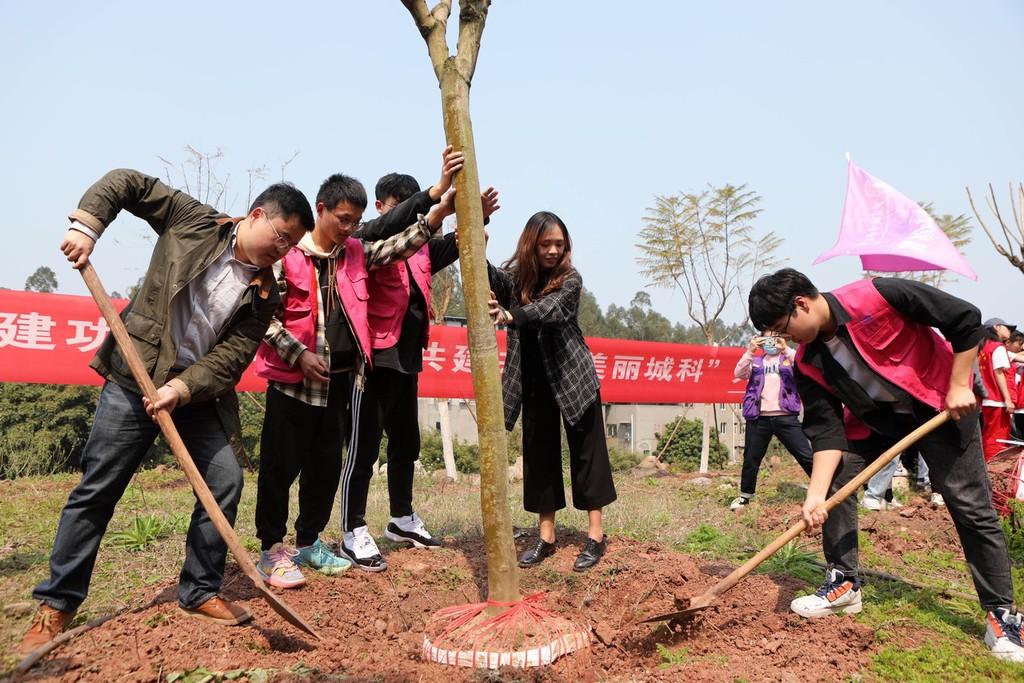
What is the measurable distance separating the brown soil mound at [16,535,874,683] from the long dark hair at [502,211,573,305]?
5.17 feet

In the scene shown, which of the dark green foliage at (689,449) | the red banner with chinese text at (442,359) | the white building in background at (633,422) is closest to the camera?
the red banner with chinese text at (442,359)

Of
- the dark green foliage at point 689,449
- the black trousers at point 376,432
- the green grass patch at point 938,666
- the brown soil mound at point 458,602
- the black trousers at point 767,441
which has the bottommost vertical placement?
the dark green foliage at point 689,449

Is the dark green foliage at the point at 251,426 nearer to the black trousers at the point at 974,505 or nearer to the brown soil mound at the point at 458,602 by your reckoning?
the brown soil mound at the point at 458,602

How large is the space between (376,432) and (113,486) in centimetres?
142

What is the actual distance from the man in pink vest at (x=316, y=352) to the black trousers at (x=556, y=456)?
104cm

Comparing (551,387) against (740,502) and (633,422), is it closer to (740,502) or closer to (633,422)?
(740,502)

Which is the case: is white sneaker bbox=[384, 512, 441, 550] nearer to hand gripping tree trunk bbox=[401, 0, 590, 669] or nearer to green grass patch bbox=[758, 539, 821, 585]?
hand gripping tree trunk bbox=[401, 0, 590, 669]

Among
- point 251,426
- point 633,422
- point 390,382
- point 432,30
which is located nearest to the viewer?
point 432,30

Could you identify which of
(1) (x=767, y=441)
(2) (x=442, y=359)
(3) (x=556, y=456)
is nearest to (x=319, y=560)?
(3) (x=556, y=456)

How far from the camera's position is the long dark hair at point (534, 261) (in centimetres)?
409

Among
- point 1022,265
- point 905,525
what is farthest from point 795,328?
point 1022,265

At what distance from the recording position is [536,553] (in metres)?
4.29

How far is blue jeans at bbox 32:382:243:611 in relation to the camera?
2.94 m

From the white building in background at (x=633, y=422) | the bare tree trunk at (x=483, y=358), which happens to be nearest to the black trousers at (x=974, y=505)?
the bare tree trunk at (x=483, y=358)
